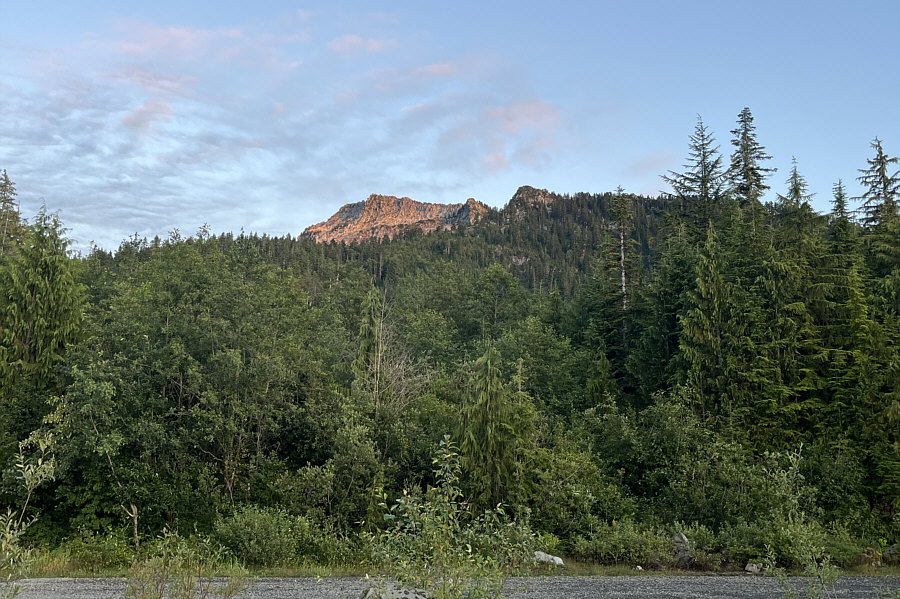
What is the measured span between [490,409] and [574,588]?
23.3 feet

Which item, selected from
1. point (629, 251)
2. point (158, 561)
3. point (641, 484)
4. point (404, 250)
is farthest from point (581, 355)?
point (404, 250)

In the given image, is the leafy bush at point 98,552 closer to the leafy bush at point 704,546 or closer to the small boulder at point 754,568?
the leafy bush at point 704,546

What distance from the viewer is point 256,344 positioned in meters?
23.1

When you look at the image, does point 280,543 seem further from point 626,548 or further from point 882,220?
point 882,220

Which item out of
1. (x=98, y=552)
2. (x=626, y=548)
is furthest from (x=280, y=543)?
(x=626, y=548)

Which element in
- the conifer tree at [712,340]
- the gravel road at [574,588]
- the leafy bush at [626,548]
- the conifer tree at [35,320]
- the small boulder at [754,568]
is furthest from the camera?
the conifer tree at [712,340]

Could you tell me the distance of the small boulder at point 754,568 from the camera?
16672 mm

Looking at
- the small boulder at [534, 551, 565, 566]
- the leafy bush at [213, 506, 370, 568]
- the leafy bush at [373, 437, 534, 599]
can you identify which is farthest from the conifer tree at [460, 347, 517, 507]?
the leafy bush at [373, 437, 534, 599]

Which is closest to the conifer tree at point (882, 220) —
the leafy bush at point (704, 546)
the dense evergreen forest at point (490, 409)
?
the dense evergreen forest at point (490, 409)

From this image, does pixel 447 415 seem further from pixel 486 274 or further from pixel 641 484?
pixel 486 274

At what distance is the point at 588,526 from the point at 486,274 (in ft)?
108

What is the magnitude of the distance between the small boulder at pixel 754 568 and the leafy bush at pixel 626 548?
2.11 meters

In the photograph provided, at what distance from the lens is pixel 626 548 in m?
17.7

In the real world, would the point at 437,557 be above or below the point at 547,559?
above
